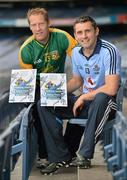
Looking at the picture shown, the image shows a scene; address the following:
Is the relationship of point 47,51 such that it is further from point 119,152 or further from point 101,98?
point 119,152

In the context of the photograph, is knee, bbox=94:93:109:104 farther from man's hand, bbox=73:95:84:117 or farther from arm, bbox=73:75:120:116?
man's hand, bbox=73:95:84:117

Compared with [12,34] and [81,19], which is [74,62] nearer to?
[81,19]

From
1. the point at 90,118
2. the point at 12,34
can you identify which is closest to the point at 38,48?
the point at 90,118

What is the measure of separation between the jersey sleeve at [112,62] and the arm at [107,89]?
0.03 meters

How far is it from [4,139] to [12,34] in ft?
62.6

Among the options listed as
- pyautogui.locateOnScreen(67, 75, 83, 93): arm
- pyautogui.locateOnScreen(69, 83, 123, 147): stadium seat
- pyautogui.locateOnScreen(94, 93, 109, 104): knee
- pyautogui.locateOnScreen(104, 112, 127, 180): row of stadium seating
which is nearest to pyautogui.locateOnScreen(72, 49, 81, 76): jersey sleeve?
pyautogui.locateOnScreen(67, 75, 83, 93): arm

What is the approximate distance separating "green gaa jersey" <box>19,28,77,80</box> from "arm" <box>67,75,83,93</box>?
18 cm

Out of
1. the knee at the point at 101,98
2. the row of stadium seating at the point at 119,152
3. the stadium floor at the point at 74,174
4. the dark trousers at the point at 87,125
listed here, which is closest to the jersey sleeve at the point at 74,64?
the dark trousers at the point at 87,125

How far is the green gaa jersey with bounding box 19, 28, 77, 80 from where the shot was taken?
371 cm

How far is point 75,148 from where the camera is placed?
3711 millimetres

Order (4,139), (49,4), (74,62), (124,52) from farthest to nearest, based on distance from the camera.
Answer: (49,4)
(124,52)
(74,62)
(4,139)

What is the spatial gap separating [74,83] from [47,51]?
0.30 meters

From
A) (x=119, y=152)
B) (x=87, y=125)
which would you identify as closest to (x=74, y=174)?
(x=87, y=125)

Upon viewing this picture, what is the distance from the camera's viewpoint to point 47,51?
3703 mm
